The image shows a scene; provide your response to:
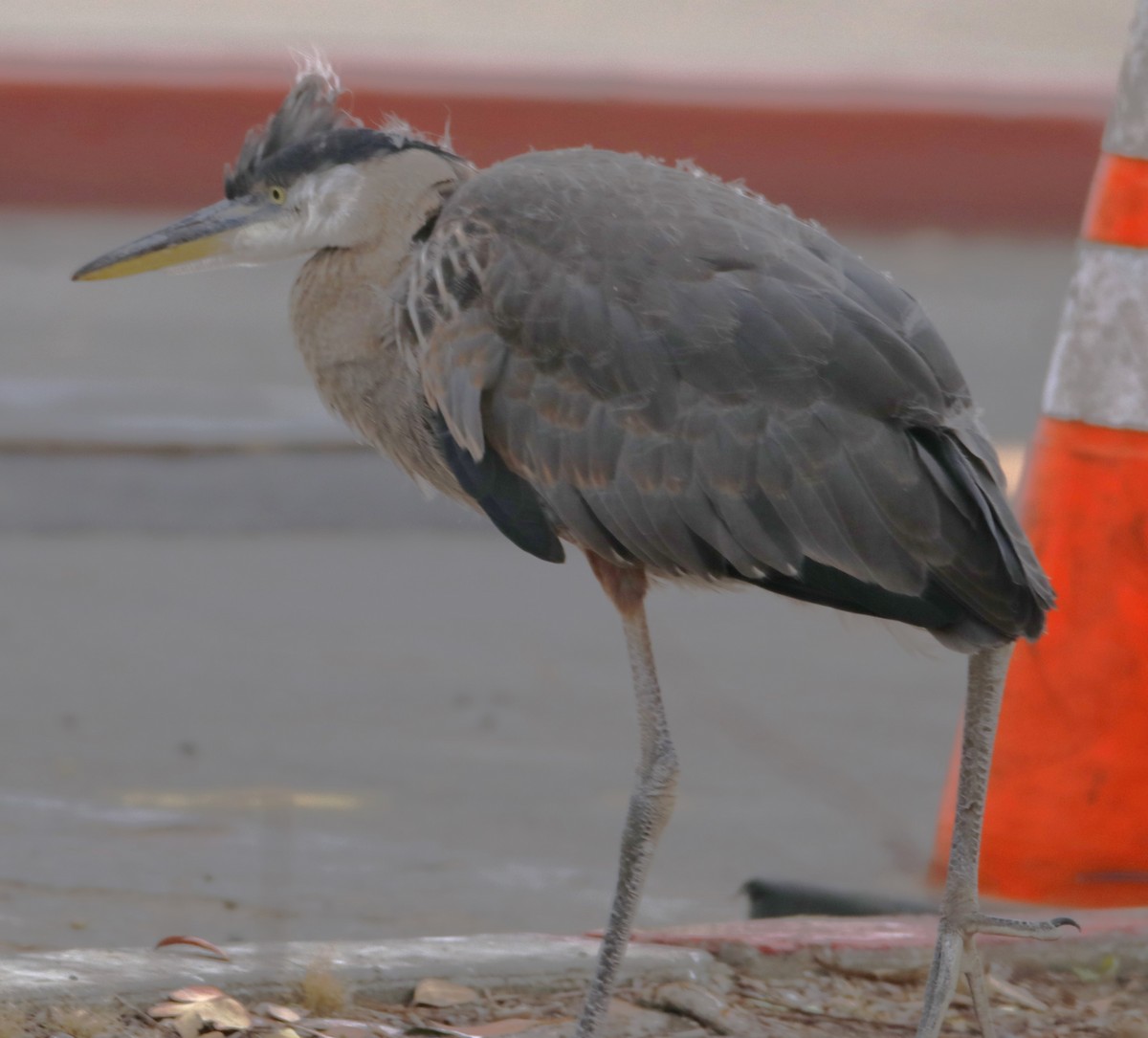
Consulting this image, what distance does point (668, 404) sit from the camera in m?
3.09

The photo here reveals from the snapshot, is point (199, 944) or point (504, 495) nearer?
point (504, 495)

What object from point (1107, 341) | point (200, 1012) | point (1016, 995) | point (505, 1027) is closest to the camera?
point (200, 1012)

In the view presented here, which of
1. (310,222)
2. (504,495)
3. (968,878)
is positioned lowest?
(968,878)

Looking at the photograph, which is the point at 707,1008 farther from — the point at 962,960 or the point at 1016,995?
the point at 1016,995

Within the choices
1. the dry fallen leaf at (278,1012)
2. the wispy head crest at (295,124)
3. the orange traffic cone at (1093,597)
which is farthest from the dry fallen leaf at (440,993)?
the wispy head crest at (295,124)

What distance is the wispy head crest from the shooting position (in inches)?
134

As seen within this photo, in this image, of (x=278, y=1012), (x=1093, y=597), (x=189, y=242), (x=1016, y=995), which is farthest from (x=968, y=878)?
(x=189, y=242)

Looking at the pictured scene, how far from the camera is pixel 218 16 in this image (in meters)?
16.2

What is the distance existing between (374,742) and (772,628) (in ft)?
5.35

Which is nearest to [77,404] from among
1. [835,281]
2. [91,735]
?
[91,735]

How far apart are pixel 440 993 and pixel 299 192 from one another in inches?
52.9

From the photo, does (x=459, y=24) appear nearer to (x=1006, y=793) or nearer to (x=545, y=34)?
(x=545, y=34)

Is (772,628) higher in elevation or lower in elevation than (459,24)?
lower

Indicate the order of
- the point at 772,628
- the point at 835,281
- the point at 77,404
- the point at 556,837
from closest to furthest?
the point at 835,281 → the point at 556,837 → the point at 772,628 → the point at 77,404
